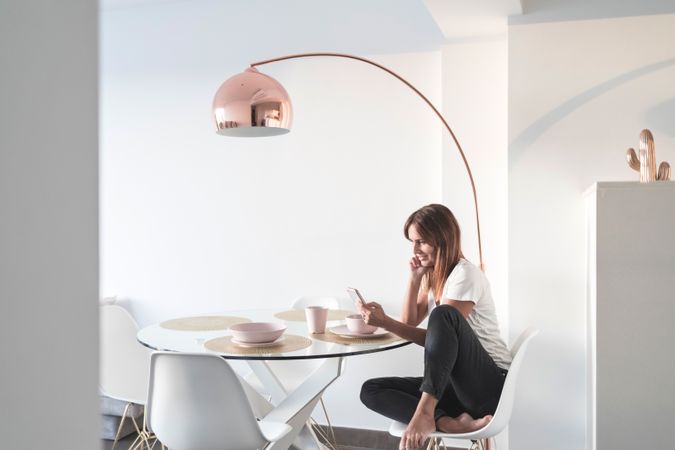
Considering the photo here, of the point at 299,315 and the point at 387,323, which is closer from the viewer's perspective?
the point at 387,323

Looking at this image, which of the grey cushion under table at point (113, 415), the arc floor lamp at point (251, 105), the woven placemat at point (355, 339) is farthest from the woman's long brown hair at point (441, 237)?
the grey cushion under table at point (113, 415)

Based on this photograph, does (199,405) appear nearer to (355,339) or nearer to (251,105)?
(355,339)

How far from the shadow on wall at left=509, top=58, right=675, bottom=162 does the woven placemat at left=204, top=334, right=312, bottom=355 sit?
154 cm

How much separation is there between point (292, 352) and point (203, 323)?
0.82 meters

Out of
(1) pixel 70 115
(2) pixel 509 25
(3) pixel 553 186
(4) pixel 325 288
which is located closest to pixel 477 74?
(2) pixel 509 25

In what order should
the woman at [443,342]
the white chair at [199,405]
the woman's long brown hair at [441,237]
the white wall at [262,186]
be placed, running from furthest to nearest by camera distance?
the white wall at [262,186] < the woman's long brown hair at [441,237] < the woman at [443,342] < the white chair at [199,405]

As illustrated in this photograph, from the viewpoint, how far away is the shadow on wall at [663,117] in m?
3.27

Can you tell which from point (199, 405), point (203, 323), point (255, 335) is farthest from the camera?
point (203, 323)

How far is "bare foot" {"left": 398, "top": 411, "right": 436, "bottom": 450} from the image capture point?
2.46 metres

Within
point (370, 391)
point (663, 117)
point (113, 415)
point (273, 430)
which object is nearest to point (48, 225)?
point (273, 430)

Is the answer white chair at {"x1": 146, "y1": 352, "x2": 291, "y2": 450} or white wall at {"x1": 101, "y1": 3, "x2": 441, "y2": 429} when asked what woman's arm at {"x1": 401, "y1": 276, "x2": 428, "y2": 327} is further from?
white chair at {"x1": 146, "y1": 352, "x2": 291, "y2": 450}

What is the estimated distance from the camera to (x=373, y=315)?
2641 millimetres

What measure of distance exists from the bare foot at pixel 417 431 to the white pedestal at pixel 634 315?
87 centimetres

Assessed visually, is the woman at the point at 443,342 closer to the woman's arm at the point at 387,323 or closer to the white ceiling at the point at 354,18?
the woman's arm at the point at 387,323
